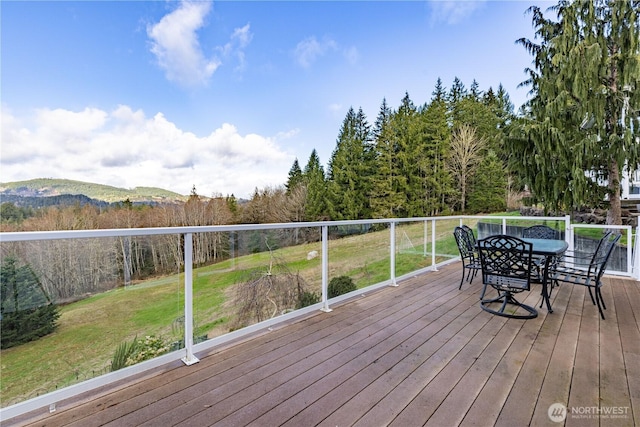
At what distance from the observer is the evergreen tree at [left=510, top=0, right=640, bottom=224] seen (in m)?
7.16

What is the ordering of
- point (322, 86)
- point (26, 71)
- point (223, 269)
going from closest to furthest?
point (223, 269) < point (26, 71) < point (322, 86)

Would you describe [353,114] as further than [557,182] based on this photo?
Yes

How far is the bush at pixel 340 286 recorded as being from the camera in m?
3.64

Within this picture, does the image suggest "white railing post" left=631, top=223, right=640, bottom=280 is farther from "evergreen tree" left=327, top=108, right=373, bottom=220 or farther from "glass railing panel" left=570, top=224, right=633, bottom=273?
"evergreen tree" left=327, top=108, right=373, bottom=220

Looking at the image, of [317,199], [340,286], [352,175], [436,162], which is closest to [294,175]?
[317,199]

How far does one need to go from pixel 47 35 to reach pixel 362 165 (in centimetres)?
1882

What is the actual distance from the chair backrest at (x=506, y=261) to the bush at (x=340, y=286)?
62.9 inches

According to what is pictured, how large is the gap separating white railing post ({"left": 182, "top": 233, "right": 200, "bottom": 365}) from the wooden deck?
15 centimetres

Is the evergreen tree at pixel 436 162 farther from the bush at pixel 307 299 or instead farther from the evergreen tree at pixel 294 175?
the bush at pixel 307 299

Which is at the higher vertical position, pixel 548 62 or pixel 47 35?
pixel 47 35

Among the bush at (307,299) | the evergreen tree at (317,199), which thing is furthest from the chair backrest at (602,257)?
the evergreen tree at (317,199)

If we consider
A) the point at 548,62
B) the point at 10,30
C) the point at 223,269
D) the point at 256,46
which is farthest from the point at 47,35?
the point at 548,62

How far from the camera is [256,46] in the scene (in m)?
14.0

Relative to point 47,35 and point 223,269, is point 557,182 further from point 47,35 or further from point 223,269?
point 47,35
